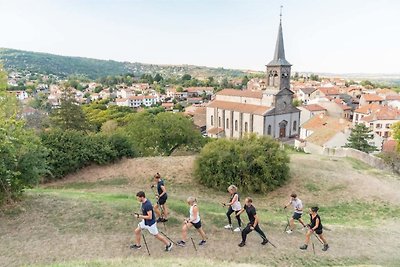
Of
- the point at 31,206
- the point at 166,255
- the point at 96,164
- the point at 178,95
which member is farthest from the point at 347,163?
the point at 178,95

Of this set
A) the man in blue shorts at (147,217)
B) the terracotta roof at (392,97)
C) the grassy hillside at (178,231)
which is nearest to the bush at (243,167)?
the grassy hillside at (178,231)

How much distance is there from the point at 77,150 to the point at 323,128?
35110 millimetres

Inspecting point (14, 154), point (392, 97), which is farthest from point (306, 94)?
point (14, 154)

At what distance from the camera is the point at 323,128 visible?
45688 mm

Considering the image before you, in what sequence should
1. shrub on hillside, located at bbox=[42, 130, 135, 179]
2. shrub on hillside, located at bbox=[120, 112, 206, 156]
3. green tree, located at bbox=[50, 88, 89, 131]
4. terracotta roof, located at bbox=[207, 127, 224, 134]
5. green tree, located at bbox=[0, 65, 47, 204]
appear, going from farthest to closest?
terracotta roof, located at bbox=[207, 127, 224, 134] < green tree, located at bbox=[50, 88, 89, 131] < shrub on hillside, located at bbox=[120, 112, 206, 156] < shrub on hillside, located at bbox=[42, 130, 135, 179] < green tree, located at bbox=[0, 65, 47, 204]

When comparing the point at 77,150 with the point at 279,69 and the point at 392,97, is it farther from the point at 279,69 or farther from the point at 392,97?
the point at 392,97

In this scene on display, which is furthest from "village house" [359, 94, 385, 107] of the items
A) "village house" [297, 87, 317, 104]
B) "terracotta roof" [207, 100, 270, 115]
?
"terracotta roof" [207, 100, 270, 115]

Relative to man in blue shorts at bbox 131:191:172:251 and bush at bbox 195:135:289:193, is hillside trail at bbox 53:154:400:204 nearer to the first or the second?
bush at bbox 195:135:289:193

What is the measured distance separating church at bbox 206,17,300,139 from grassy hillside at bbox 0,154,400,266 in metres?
29.7

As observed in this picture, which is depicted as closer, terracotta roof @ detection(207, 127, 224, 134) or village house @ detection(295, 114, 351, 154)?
village house @ detection(295, 114, 351, 154)

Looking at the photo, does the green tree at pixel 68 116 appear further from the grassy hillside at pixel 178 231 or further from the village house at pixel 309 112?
the village house at pixel 309 112

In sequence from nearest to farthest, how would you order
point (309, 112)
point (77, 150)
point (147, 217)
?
point (147, 217), point (77, 150), point (309, 112)

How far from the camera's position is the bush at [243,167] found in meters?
19.5

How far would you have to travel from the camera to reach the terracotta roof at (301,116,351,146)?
42375 mm
